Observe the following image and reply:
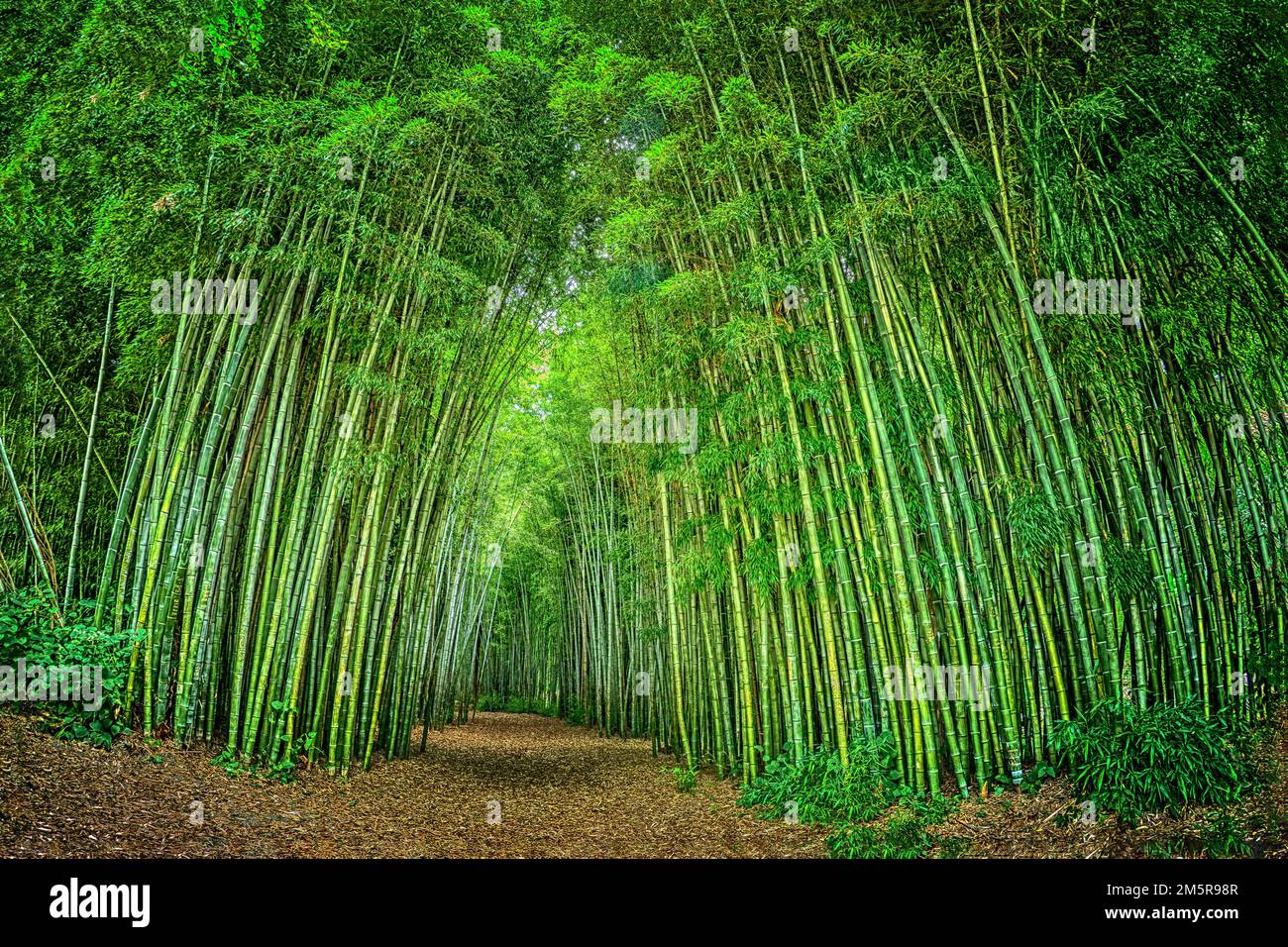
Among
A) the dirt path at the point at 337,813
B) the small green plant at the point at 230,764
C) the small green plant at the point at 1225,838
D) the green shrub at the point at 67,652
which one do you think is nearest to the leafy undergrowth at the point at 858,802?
the dirt path at the point at 337,813

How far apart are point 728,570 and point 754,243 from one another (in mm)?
1945

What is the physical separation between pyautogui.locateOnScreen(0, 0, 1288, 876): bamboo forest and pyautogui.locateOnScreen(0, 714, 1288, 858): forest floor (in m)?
0.03

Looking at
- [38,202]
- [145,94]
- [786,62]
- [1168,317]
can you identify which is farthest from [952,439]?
[38,202]

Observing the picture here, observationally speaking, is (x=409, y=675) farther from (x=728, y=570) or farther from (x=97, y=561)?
(x=728, y=570)

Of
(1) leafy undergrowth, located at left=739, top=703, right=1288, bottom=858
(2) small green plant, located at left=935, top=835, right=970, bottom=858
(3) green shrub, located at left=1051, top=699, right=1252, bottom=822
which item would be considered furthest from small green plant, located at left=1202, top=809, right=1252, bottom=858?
(2) small green plant, located at left=935, top=835, right=970, bottom=858

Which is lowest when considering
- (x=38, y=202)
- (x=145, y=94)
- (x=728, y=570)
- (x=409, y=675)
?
(x=409, y=675)

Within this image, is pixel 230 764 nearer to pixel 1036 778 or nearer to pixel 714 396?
pixel 714 396

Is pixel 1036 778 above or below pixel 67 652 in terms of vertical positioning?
below

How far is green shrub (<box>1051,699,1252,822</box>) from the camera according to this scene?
8.85 feet

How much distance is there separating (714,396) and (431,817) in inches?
117

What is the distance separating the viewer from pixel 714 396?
434 centimetres

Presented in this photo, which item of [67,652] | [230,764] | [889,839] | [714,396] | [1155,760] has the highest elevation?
[714,396]

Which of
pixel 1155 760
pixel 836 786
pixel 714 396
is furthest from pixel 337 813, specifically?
pixel 1155 760

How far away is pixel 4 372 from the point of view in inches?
176
